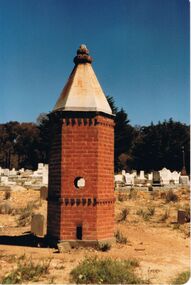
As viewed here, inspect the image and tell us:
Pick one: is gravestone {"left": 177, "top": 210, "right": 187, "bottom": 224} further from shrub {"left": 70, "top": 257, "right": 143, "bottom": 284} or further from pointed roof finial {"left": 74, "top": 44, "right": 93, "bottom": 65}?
pointed roof finial {"left": 74, "top": 44, "right": 93, "bottom": 65}

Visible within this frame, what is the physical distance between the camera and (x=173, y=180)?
32562 millimetres

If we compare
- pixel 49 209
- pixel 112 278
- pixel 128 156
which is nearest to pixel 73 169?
pixel 49 209

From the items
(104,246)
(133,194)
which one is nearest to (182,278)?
(104,246)

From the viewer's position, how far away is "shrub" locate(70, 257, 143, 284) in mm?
7246

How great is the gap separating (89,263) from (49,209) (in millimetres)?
3641

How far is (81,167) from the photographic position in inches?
421

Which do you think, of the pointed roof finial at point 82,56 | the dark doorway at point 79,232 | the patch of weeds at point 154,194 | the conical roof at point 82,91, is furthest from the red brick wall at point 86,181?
the patch of weeds at point 154,194

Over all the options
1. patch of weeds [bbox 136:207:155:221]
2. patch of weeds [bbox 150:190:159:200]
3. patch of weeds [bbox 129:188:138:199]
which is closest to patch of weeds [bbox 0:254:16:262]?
patch of weeds [bbox 136:207:155:221]

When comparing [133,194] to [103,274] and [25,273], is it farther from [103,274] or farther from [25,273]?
[25,273]

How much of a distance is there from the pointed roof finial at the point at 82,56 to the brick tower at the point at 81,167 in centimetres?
74

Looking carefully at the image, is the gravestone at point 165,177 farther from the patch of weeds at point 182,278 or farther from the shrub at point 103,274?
the shrub at point 103,274

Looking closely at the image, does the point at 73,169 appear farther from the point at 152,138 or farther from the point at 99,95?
the point at 152,138

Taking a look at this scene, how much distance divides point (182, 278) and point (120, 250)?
3.37m

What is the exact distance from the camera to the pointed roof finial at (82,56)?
38.7 ft
